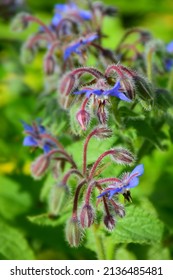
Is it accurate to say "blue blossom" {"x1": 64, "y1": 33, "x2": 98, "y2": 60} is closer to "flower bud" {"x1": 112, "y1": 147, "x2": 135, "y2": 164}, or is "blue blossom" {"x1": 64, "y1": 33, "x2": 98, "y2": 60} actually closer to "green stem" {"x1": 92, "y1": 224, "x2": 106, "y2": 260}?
"flower bud" {"x1": 112, "y1": 147, "x2": 135, "y2": 164}

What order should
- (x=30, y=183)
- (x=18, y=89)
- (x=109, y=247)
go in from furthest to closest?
(x=18, y=89), (x=30, y=183), (x=109, y=247)

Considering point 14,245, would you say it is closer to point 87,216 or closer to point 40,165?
point 40,165

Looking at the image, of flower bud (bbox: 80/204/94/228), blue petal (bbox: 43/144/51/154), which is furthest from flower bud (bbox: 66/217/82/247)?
blue petal (bbox: 43/144/51/154)

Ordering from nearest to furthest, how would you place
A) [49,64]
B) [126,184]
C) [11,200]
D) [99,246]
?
[126,184] < [99,246] < [49,64] < [11,200]

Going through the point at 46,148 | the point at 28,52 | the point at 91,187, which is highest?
the point at 28,52

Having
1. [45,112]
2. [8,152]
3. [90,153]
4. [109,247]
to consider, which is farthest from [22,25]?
[109,247]

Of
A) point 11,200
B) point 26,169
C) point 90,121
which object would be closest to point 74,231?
point 90,121
